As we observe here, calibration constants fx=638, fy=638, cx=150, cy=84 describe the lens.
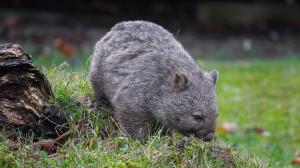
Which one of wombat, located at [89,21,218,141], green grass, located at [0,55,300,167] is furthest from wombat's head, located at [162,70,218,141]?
green grass, located at [0,55,300,167]

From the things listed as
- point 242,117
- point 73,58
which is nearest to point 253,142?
point 242,117

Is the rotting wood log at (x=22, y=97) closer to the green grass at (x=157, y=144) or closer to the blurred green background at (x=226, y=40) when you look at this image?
the green grass at (x=157, y=144)

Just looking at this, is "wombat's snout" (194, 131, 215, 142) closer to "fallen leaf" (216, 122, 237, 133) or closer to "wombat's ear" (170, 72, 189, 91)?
"wombat's ear" (170, 72, 189, 91)

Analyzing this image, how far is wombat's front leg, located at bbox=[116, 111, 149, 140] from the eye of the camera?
546 centimetres

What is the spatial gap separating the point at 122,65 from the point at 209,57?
8.59 m

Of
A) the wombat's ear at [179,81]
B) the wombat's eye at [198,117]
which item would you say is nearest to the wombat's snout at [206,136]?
the wombat's eye at [198,117]

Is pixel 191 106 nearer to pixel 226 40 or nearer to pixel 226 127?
pixel 226 127

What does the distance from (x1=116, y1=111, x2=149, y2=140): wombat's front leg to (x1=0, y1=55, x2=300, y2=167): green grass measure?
0.10 metres

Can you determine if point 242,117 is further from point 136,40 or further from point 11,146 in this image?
point 11,146

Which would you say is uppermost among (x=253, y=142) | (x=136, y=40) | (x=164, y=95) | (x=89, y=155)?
(x=136, y=40)

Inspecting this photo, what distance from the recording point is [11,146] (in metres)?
4.71

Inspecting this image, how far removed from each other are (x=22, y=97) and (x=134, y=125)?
982mm

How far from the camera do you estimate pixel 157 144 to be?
16.5 ft

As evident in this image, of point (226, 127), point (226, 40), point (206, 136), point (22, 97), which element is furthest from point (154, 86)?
point (226, 40)
